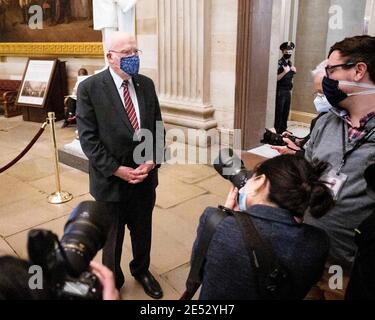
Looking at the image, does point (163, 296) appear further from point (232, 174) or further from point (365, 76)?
point (365, 76)

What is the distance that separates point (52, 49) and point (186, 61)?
4.48 meters

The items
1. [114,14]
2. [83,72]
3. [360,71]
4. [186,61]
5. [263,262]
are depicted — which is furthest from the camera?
[83,72]

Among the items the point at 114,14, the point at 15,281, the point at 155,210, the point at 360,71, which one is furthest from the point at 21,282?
the point at 114,14

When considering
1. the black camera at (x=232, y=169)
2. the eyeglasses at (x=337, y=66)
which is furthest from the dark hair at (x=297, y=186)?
the eyeglasses at (x=337, y=66)

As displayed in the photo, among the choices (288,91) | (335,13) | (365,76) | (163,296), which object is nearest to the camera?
(365,76)

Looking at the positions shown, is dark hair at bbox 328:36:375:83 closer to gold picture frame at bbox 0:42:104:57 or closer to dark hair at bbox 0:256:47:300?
dark hair at bbox 0:256:47:300

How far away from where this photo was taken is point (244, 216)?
1.35 metres

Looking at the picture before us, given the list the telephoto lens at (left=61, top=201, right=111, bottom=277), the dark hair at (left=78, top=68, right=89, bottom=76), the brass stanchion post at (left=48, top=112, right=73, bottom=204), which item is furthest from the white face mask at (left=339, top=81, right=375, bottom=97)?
the dark hair at (left=78, top=68, right=89, bottom=76)

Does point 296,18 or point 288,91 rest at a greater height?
point 296,18

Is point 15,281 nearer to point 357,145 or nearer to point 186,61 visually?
point 357,145

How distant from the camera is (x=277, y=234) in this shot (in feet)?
4.37

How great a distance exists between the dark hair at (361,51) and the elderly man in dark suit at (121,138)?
1302 mm

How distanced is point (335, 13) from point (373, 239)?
7743 mm
